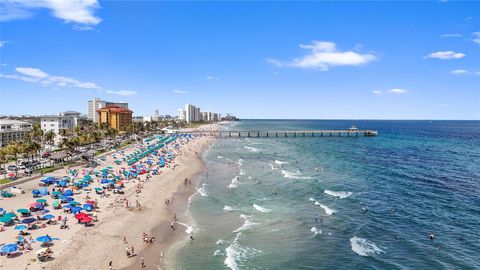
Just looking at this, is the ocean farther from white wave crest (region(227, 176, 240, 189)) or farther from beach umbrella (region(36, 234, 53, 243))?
beach umbrella (region(36, 234, 53, 243))

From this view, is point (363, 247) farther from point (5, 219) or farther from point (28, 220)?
point (5, 219)

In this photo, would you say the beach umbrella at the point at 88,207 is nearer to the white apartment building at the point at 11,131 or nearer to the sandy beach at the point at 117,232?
the sandy beach at the point at 117,232

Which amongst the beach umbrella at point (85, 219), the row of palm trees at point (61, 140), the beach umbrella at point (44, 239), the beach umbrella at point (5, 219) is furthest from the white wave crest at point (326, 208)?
the row of palm trees at point (61, 140)

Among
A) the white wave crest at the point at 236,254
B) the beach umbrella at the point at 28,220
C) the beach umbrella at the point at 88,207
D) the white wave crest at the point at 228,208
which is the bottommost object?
the white wave crest at the point at 236,254

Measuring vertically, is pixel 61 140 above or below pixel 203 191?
above

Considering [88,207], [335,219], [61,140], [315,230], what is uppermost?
A: [61,140]

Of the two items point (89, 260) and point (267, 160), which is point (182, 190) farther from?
point (267, 160)

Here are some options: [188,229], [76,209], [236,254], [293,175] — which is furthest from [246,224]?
[293,175]
